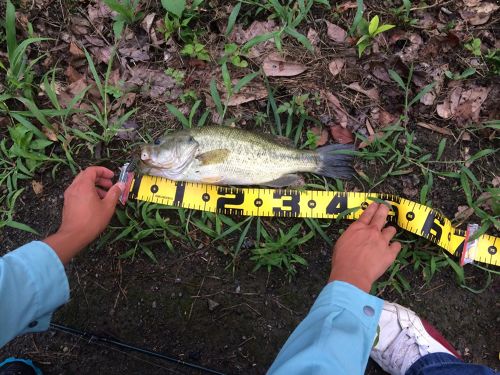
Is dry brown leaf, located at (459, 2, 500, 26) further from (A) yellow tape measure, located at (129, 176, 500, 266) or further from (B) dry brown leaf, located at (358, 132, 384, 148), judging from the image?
(A) yellow tape measure, located at (129, 176, 500, 266)

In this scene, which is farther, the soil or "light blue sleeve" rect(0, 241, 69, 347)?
the soil

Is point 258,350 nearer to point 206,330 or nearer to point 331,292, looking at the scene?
point 206,330

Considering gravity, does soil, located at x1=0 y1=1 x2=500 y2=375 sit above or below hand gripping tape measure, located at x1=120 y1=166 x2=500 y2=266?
below

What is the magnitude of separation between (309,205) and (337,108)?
1.14 m

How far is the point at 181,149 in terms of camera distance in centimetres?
366

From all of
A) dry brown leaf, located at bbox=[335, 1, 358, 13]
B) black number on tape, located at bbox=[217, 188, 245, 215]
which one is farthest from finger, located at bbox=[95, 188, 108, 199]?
dry brown leaf, located at bbox=[335, 1, 358, 13]

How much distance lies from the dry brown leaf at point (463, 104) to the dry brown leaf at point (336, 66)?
1136 mm

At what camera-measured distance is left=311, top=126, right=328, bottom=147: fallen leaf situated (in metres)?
4.07

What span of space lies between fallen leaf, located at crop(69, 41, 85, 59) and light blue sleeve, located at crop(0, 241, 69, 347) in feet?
8.02

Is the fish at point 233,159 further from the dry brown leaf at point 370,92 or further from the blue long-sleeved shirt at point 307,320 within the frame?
the blue long-sleeved shirt at point 307,320

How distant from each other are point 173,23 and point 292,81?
146 centimetres

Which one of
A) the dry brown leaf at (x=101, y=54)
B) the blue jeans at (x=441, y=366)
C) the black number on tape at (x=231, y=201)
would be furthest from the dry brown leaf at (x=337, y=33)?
the blue jeans at (x=441, y=366)

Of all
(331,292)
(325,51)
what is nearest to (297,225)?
(331,292)

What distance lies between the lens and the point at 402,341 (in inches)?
144
